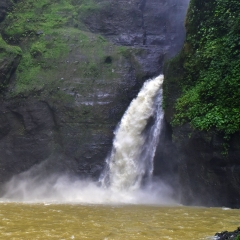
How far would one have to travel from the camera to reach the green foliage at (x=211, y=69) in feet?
43.4

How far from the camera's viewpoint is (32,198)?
61.7 feet

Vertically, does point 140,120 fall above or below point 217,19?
below

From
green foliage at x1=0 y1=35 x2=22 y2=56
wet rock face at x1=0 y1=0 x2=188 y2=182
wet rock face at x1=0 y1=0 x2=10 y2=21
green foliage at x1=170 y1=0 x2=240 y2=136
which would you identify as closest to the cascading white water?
wet rock face at x1=0 y1=0 x2=188 y2=182

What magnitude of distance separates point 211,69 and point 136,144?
230 inches

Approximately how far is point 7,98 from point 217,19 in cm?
1290

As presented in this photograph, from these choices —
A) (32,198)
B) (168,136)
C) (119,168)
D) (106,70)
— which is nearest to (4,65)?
(106,70)

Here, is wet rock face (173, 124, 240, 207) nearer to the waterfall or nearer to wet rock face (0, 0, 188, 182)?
the waterfall

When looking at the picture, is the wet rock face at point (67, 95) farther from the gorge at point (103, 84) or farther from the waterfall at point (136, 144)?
the waterfall at point (136, 144)

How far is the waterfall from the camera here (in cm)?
1764

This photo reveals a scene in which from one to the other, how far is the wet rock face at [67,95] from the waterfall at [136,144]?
1.00m

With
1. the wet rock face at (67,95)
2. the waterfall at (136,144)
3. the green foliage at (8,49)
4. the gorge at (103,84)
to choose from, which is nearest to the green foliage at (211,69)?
the gorge at (103,84)

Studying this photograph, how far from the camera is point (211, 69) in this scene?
48.2 ft

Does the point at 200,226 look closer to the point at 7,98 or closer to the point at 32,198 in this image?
the point at 32,198

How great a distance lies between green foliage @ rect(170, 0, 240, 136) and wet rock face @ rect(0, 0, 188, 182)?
20.0ft
